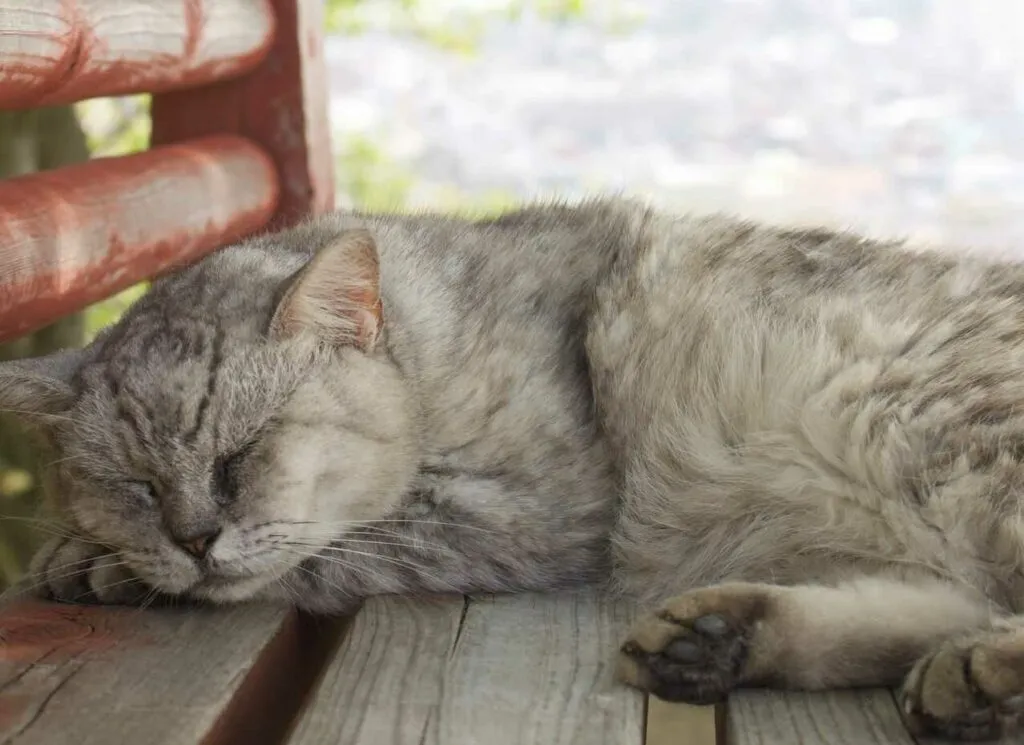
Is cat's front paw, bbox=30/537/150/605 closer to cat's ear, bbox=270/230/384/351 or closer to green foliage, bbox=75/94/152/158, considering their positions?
cat's ear, bbox=270/230/384/351

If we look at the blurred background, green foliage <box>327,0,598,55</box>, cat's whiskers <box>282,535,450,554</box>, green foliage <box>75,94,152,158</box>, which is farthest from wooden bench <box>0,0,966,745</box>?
the blurred background

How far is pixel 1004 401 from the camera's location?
2018 millimetres

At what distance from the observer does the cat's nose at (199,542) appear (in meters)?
2.07

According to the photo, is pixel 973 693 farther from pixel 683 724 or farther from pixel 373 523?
pixel 373 523

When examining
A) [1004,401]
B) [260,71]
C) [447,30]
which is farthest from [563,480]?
[447,30]

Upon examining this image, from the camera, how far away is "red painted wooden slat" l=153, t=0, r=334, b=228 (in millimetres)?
3424

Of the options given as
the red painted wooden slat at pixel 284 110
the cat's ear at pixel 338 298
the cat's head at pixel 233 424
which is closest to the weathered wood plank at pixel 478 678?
A: the cat's head at pixel 233 424

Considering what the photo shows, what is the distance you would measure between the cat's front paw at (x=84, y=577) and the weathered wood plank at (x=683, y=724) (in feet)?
3.19

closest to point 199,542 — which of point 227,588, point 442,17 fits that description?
point 227,588

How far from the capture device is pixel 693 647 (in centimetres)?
177

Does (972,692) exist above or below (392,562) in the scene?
above

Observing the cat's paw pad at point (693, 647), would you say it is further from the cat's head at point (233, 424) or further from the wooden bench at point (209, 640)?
the cat's head at point (233, 424)

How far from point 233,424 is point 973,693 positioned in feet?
3.98

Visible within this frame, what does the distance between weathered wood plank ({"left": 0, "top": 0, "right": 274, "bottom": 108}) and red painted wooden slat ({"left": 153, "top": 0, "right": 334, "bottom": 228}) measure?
64 millimetres
